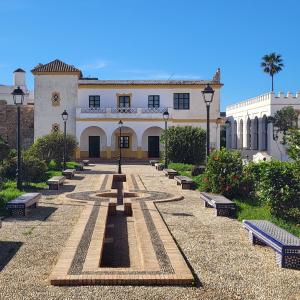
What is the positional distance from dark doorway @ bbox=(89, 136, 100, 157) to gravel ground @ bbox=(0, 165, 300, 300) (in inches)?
1119

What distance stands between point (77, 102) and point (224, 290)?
34906mm

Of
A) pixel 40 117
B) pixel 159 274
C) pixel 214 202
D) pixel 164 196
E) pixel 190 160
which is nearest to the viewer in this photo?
pixel 159 274

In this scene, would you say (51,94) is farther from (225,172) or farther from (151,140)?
(225,172)

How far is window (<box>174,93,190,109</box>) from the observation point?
129 ft

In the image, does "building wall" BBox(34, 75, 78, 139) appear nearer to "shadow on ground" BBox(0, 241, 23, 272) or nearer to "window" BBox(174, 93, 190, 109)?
"window" BBox(174, 93, 190, 109)

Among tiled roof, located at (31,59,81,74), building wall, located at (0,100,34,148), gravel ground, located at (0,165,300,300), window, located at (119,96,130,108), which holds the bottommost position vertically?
gravel ground, located at (0,165,300,300)

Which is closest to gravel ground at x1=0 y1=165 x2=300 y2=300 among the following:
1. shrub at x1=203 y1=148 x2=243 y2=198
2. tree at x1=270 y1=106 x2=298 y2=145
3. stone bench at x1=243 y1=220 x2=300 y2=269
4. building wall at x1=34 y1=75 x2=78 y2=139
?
stone bench at x1=243 y1=220 x2=300 y2=269

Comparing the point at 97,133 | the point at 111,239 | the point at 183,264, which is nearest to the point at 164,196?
the point at 111,239

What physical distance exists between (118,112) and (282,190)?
95.4 feet

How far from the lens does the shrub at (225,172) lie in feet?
40.9

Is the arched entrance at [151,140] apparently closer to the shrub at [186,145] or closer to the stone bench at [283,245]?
the shrub at [186,145]

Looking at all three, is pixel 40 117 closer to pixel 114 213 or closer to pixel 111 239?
pixel 114 213

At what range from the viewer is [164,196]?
1382cm

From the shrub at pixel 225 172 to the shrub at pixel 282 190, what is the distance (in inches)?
111
